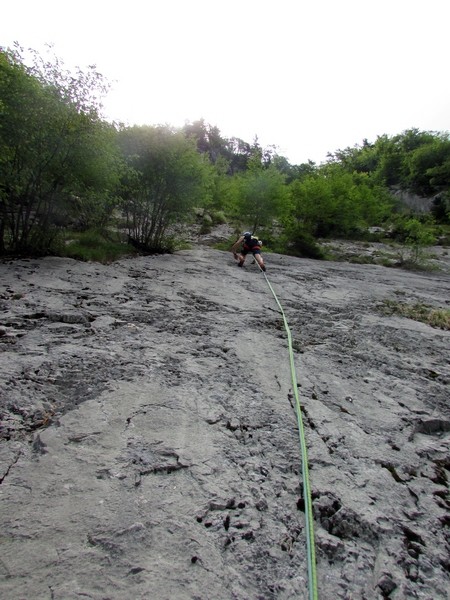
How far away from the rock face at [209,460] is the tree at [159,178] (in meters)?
7.91

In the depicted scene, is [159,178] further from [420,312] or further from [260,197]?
[420,312]

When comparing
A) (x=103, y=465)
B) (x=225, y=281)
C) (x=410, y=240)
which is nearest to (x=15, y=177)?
(x=225, y=281)

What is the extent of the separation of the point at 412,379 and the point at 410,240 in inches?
621

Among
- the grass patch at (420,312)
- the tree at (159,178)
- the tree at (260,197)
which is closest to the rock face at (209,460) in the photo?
the grass patch at (420,312)

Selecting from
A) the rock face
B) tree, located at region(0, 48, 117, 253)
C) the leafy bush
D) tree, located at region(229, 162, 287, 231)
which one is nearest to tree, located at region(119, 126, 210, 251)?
the leafy bush

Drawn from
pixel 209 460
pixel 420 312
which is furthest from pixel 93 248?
pixel 209 460

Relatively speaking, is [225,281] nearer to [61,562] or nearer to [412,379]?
[412,379]

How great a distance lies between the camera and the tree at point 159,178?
11.6 m

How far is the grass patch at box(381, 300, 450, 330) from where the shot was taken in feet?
22.2

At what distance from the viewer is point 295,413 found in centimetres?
322

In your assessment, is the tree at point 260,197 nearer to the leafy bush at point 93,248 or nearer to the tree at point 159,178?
the tree at point 159,178

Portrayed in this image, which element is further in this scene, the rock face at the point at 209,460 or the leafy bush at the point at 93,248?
the leafy bush at the point at 93,248

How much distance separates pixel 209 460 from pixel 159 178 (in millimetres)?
11444

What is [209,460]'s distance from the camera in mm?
2471
